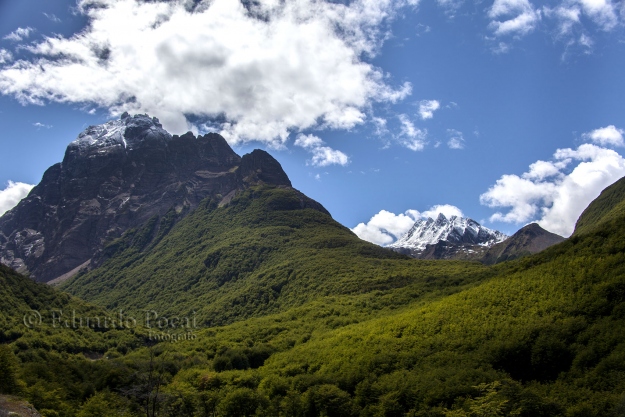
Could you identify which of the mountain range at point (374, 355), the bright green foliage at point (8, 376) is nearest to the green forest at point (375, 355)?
the bright green foliage at point (8, 376)

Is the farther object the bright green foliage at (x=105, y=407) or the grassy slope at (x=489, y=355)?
the grassy slope at (x=489, y=355)

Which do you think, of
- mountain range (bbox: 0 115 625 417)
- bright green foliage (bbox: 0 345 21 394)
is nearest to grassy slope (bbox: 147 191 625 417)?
mountain range (bbox: 0 115 625 417)

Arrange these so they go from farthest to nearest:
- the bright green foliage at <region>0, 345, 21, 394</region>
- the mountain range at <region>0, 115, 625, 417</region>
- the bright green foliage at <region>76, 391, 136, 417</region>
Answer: the mountain range at <region>0, 115, 625, 417</region> < the bright green foliage at <region>76, 391, 136, 417</region> < the bright green foliage at <region>0, 345, 21, 394</region>

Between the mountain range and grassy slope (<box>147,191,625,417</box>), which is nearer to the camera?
the mountain range

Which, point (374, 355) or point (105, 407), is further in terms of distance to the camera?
point (374, 355)

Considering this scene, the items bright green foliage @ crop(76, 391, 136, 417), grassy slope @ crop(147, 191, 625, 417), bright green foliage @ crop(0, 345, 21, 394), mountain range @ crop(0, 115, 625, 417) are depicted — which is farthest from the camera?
grassy slope @ crop(147, 191, 625, 417)

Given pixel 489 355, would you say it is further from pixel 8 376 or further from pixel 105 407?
pixel 8 376

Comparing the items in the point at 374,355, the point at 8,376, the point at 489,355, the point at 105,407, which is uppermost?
the point at 8,376

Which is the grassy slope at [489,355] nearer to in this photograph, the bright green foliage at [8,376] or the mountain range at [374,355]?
the mountain range at [374,355]

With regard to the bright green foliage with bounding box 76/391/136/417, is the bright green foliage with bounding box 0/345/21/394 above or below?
above

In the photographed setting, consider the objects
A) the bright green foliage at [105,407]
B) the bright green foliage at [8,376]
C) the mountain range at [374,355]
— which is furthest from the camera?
the mountain range at [374,355]

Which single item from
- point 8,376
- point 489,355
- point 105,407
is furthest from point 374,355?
point 8,376

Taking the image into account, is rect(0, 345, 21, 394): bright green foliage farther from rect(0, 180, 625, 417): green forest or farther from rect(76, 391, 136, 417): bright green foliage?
rect(76, 391, 136, 417): bright green foliage

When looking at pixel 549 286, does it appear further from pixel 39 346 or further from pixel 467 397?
pixel 39 346
